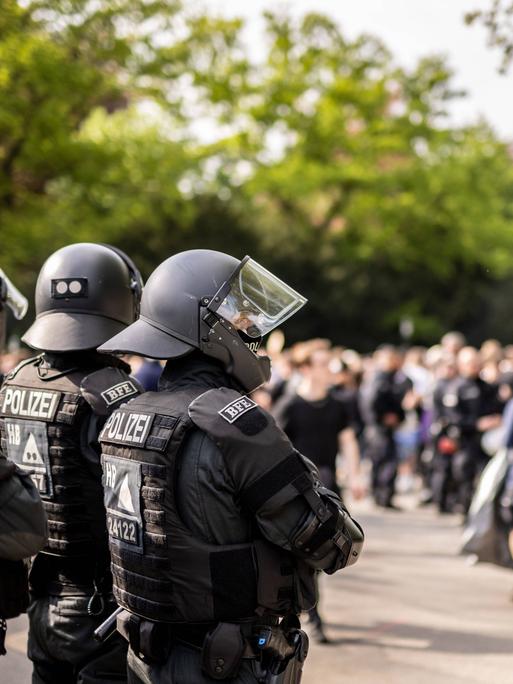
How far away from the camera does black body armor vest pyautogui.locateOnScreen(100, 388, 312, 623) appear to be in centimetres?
271

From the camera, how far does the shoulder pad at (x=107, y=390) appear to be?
329 centimetres

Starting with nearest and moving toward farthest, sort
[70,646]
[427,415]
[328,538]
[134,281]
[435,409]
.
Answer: [328,538] < [70,646] < [134,281] < [435,409] < [427,415]

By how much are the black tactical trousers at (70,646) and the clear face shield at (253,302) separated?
3.75ft

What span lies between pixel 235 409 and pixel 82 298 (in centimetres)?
125

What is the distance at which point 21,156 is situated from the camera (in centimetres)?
1527

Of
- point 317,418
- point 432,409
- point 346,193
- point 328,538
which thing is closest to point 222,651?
point 328,538

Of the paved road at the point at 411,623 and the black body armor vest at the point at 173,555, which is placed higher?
the black body armor vest at the point at 173,555

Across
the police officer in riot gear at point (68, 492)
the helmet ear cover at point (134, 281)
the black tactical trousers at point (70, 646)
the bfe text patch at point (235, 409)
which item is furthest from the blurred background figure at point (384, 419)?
the bfe text patch at point (235, 409)

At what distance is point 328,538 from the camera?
2.73m

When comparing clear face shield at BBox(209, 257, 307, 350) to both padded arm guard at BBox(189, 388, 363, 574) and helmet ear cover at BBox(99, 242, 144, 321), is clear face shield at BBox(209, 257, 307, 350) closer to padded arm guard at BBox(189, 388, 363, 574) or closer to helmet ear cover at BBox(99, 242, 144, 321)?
padded arm guard at BBox(189, 388, 363, 574)

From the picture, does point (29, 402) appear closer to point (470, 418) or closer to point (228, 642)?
point (228, 642)

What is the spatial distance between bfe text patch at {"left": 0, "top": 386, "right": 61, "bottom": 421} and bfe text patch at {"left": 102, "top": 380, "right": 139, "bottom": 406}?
22 cm

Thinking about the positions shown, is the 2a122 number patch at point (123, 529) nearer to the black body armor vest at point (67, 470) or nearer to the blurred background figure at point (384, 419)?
the black body armor vest at point (67, 470)

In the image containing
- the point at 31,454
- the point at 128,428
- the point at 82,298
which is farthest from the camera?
the point at 82,298
